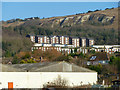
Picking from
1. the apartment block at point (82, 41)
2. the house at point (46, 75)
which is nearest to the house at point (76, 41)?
the apartment block at point (82, 41)

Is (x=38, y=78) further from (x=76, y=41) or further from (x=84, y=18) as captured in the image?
(x=84, y=18)

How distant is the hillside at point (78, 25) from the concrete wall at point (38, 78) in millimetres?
91981

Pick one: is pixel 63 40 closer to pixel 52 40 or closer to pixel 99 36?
pixel 52 40

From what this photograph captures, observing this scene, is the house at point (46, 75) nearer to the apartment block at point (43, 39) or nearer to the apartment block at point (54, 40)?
the apartment block at point (43, 39)

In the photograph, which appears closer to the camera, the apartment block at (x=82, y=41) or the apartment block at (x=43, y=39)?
the apartment block at (x=43, y=39)

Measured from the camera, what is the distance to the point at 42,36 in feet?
433

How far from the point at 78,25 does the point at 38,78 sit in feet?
486

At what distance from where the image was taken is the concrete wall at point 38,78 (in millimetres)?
20734

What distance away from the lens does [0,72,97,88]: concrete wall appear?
2073 cm

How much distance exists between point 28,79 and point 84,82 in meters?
3.89

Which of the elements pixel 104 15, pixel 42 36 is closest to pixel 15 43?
pixel 42 36

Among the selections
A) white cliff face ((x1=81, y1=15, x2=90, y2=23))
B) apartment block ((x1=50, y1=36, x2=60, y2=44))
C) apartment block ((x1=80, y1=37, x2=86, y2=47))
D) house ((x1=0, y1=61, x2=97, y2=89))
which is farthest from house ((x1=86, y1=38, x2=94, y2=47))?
house ((x1=0, y1=61, x2=97, y2=89))

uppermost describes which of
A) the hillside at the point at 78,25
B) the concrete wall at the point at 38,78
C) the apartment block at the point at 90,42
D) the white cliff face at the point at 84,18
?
the white cliff face at the point at 84,18

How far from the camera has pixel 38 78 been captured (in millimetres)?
23984
